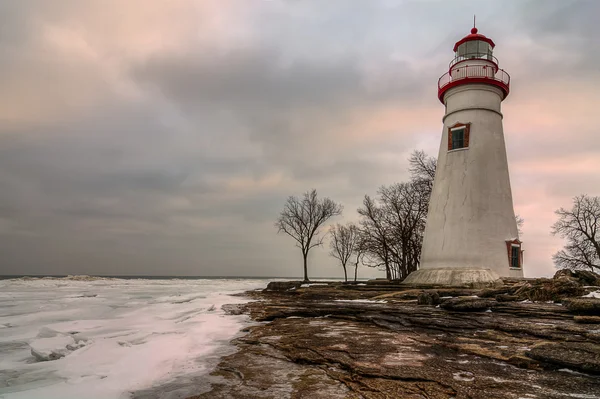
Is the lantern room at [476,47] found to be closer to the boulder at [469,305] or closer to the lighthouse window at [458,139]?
the lighthouse window at [458,139]

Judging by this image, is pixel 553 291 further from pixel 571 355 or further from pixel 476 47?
pixel 476 47

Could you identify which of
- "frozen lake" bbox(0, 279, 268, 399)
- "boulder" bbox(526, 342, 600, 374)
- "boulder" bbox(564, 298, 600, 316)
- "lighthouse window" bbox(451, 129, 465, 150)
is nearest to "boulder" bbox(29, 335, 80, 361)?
"frozen lake" bbox(0, 279, 268, 399)

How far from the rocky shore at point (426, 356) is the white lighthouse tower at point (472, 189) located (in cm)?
859

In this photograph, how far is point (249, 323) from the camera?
10.1m

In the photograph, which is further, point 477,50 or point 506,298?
point 477,50

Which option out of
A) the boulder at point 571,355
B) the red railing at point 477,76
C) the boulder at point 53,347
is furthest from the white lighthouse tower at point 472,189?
the boulder at point 53,347

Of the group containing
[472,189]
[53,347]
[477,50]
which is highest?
[477,50]

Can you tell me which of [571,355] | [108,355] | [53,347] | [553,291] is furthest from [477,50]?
[53,347]

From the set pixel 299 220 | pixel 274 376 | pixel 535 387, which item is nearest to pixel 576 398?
pixel 535 387

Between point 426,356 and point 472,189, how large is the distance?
15.3 m

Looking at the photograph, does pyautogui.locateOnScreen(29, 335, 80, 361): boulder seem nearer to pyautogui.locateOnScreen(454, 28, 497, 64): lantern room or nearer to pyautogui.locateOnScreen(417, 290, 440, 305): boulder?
pyautogui.locateOnScreen(417, 290, 440, 305): boulder

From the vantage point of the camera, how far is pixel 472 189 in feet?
61.0

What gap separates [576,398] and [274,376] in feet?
11.3

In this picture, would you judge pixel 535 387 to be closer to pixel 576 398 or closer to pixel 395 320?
pixel 576 398
